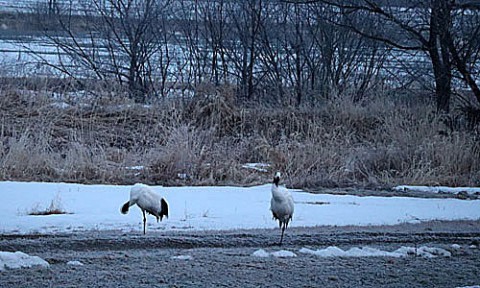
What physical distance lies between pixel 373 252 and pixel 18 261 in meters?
3.24

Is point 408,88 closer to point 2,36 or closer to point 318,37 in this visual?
point 318,37

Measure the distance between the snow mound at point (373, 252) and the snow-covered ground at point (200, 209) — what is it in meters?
1.68

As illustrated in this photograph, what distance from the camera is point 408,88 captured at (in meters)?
19.5

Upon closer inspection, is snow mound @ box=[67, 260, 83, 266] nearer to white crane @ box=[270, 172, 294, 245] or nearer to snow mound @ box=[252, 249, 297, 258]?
snow mound @ box=[252, 249, 297, 258]

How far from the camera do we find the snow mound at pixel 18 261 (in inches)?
246

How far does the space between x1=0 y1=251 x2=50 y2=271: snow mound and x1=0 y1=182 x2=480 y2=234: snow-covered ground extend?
4.82 ft

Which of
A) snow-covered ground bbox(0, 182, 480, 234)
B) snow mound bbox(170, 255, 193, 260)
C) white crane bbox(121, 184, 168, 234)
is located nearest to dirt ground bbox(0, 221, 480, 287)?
A: snow mound bbox(170, 255, 193, 260)

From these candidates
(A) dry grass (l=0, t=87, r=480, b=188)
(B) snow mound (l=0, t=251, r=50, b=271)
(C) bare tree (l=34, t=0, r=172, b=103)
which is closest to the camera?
(B) snow mound (l=0, t=251, r=50, b=271)

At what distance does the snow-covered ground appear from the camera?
8688 millimetres

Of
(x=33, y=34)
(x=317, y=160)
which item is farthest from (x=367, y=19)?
(x=33, y=34)

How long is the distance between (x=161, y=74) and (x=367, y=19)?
18.6 feet

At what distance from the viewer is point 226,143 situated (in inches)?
604

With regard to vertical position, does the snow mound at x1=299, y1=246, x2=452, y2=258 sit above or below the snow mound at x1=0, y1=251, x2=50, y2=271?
above

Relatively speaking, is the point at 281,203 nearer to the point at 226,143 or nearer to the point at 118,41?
the point at 226,143
